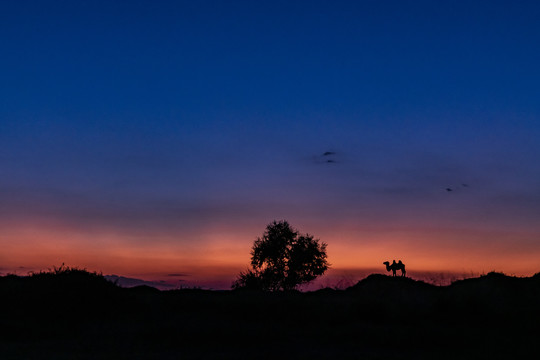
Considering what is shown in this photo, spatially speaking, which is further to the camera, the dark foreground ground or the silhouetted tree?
the silhouetted tree

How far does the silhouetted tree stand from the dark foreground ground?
63.7 ft

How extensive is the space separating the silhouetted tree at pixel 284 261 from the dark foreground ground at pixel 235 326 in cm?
1940

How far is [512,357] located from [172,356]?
37.8ft

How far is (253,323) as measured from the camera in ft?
76.2

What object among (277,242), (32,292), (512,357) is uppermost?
(277,242)

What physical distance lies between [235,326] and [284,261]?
32.3 meters

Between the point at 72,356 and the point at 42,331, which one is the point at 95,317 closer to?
the point at 42,331

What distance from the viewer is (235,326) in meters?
21.6

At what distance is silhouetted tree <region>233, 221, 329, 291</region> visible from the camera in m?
53.1

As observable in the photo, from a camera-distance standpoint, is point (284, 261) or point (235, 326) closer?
point (235, 326)

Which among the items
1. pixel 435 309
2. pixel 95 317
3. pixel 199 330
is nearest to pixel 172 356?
pixel 199 330

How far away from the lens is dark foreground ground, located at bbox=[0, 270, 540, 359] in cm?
1720

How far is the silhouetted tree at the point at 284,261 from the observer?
2090 inches

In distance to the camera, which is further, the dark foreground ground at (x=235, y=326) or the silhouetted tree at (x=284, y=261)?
the silhouetted tree at (x=284, y=261)
